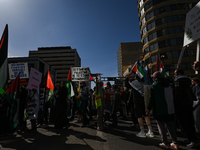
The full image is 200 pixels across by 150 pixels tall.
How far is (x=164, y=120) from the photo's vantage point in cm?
306

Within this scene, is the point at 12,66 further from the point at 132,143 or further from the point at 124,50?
the point at 124,50

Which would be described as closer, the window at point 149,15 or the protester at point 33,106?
the protester at point 33,106

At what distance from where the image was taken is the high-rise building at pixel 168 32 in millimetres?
31094

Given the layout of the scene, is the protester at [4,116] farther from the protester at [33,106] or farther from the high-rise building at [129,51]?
the high-rise building at [129,51]

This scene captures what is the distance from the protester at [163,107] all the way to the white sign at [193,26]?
2.11 metres

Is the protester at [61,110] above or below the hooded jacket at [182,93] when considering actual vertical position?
below

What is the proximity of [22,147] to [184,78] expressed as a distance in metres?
4.43

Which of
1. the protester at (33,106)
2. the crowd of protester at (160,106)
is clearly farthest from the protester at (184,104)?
the protester at (33,106)

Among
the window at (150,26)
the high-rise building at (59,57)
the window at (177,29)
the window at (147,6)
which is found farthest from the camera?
the high-rise building at (59,57)

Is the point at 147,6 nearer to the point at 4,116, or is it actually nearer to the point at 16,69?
the point at 16,69

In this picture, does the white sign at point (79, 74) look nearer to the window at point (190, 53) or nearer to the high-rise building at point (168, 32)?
the high-rise building at point (168, 32)

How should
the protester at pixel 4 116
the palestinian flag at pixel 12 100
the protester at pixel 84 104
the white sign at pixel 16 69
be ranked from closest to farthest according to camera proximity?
the palestinian flag at pixel 12 100, the protester at pixel 4 116, the protester at pixel 84 104, the white sign at pixel 16 69

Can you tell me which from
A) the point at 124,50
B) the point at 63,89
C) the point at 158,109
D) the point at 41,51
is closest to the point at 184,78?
the point at 158,109

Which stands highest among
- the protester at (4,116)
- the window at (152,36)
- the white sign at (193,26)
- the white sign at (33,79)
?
the window at (152,36)
